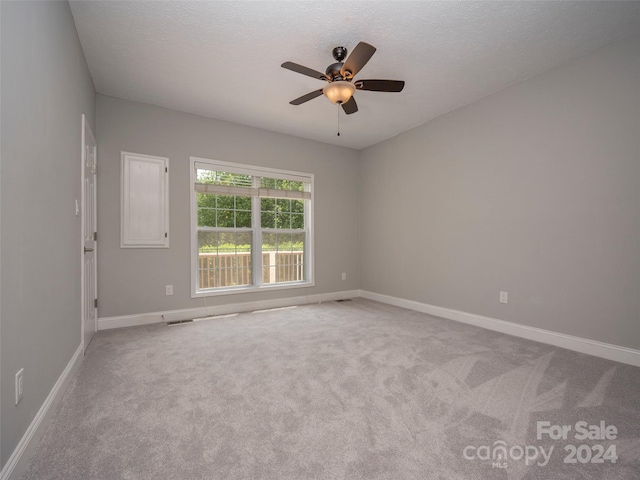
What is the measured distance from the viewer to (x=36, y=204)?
4.92ft

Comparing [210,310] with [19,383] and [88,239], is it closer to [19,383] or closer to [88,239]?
[88,239]

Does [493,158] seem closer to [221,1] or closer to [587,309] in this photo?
[587,309]

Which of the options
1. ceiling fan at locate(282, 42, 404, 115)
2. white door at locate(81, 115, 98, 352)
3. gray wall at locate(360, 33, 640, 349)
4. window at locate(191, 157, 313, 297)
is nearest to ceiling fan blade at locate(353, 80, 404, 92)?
ceiling fan at locate(282, 42, 404, 115)

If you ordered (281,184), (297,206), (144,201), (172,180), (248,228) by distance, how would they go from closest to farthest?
(144,201) → (172,180) → (248,228) → (281,184) → (297,206)

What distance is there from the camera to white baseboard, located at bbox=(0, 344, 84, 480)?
1183 mm

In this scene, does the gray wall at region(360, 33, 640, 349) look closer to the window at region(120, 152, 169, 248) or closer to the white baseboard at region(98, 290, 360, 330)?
the white baseboard at region(98, 290, 360, 330)

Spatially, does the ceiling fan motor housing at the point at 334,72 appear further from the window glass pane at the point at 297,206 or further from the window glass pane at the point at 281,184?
the window glass pane at the point at 297,206

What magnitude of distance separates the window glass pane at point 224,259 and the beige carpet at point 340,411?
4.11 ft

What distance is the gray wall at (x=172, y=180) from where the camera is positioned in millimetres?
3354

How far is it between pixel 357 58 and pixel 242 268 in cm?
317

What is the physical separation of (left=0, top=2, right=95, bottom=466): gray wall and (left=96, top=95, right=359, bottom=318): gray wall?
46.4 inches

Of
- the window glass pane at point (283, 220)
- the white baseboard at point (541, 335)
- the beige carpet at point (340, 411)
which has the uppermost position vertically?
the window glass pane at point (283, 220)

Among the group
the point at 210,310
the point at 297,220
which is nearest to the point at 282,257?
the point at 297,220

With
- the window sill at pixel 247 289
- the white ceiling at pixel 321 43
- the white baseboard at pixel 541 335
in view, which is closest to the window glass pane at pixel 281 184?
the white ceiling at pixel 321 43
